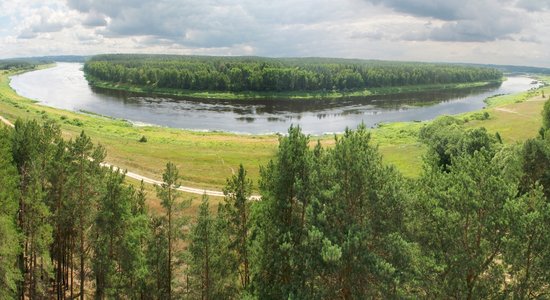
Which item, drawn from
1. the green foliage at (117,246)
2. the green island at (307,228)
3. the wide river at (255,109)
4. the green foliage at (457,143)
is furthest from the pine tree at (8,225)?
the wide river at (255,109)

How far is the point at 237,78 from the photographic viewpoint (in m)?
178

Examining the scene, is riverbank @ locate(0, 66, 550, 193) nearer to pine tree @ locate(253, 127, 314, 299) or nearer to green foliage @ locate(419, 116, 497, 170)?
green foliage @ locate(419, 116, 497, 170)

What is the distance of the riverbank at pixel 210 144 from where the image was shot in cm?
6103

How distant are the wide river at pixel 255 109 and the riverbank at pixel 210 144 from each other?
13.9 metres

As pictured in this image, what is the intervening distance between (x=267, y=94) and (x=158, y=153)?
106907mm

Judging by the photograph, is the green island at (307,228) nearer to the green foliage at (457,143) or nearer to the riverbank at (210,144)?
the riverbank at (210,144)

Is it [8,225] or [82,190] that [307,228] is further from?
[82,190]

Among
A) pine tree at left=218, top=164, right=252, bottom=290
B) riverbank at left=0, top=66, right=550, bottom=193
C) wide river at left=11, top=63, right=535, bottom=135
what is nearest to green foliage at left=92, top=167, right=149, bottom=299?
pine tree at left=218, top=164, right=252, bottom=290

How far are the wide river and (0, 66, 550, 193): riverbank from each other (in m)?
13.9

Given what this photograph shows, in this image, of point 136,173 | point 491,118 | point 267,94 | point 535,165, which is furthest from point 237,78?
point 535,165

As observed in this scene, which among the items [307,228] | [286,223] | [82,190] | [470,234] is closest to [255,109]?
[82,190]

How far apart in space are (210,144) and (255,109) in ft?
199

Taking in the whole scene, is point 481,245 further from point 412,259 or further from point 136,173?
point 136,173

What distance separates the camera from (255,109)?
5502 inches
